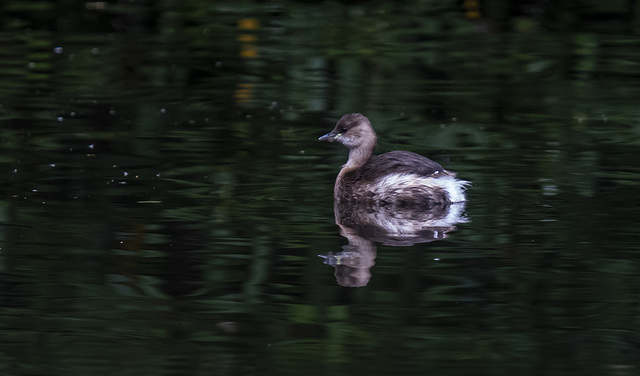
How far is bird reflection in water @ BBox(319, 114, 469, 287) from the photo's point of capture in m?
7.31

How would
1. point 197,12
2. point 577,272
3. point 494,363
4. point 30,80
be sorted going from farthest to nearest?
point 197,12
point 30,80
point 577,272
point 494,363

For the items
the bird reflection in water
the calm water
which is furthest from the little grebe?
the calm water

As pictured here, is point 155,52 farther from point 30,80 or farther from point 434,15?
point 434,15

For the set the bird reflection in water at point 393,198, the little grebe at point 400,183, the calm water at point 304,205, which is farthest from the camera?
the little grebe at point 400,183

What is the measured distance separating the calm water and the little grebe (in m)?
0.16

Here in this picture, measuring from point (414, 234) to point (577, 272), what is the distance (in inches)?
48.7

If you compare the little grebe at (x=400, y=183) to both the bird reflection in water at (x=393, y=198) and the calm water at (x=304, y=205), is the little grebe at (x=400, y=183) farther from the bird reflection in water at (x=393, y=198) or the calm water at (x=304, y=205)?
the calm water at (x=304, y=205)

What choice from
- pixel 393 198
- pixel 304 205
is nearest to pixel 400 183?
pixel 393 198

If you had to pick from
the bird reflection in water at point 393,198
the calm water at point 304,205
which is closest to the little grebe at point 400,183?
the bird reflection in water at point 393,198

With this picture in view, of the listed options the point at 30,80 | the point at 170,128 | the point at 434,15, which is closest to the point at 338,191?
the point at 170,128

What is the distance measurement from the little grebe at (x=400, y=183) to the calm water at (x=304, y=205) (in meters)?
0.16

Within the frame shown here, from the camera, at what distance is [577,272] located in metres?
6.28

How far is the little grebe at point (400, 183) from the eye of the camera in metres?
8.00

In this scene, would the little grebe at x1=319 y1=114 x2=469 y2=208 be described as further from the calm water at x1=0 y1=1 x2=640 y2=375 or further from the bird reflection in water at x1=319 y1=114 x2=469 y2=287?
the calm water at x1=0 y1=1 x2=640 y2=375
